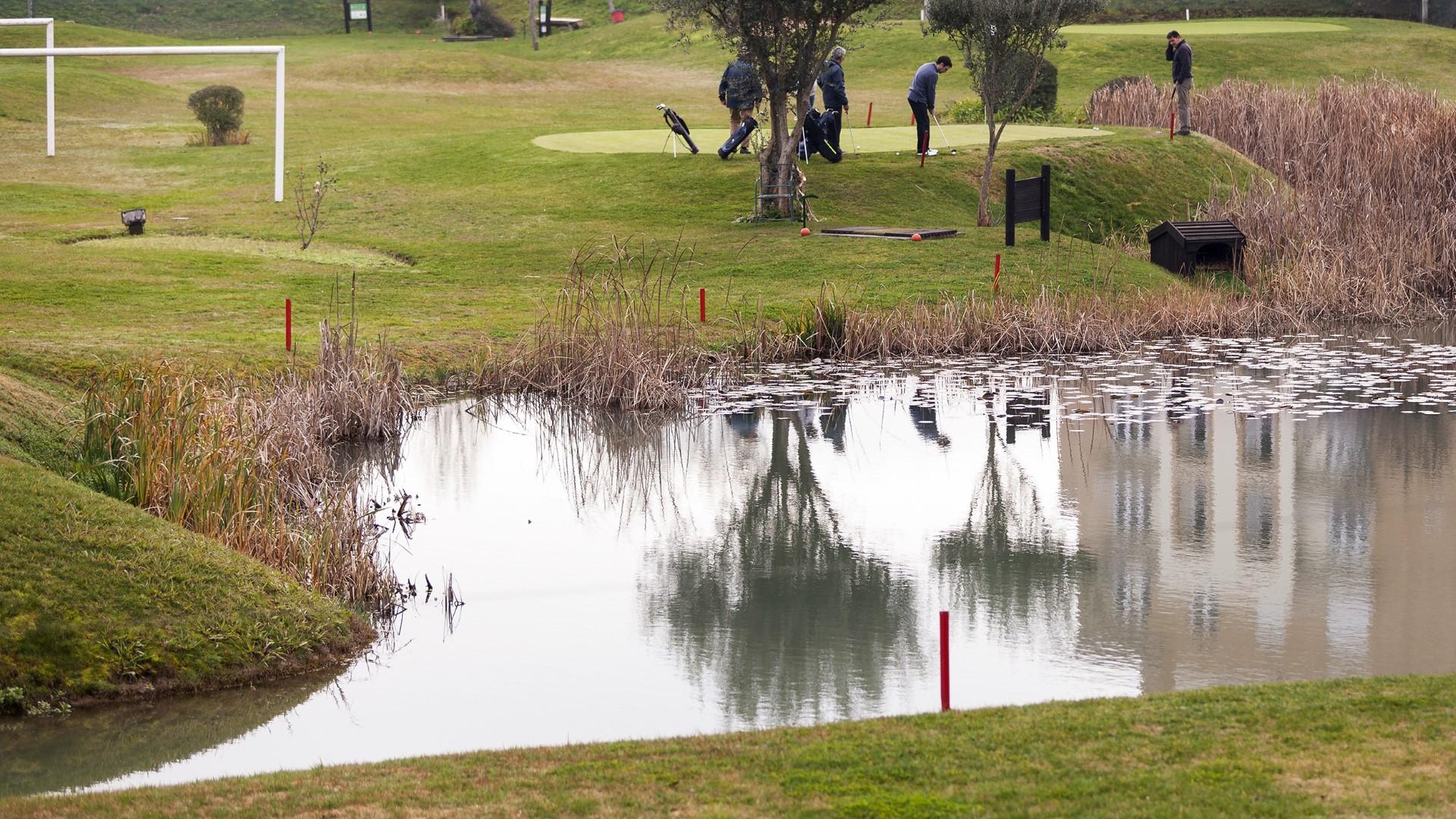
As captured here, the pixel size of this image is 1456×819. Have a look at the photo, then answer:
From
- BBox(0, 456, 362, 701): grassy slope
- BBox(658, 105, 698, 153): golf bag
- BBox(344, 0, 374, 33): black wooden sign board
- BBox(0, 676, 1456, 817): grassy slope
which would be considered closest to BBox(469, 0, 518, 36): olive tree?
BBox(344, 0, 374, 33): black wooden sign board

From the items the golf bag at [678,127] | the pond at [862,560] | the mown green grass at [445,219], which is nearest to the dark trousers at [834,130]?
the mown green grass at [445,219]

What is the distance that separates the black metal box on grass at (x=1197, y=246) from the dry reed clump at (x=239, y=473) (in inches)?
545

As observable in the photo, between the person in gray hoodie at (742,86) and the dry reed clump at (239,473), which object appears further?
the person in gray hoodie at (742,86)

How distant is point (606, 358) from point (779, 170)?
891 centimetres

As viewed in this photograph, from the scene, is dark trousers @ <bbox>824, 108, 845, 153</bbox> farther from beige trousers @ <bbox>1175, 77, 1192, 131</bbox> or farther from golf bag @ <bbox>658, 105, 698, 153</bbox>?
beige trousers @ <bbox>1175, 77, 1192, 131</bbox>

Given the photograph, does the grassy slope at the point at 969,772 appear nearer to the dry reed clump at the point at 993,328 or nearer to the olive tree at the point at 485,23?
the dry reed clump at the point at 993,328

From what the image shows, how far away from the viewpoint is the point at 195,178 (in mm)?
29984

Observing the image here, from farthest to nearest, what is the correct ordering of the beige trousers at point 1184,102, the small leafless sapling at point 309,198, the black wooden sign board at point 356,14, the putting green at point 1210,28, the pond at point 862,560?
1. the black wooden sign board at point 356,14
2. the putting green at point 1210,28
3. the beige trousers at point 1184,102
4. the small leafless sapling at point 309,198
5. the pond at point 862,560

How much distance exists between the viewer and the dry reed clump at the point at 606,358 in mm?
16594

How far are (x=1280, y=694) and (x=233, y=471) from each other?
22.1ft

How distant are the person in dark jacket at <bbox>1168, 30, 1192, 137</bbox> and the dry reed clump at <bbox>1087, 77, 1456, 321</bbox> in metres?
1.40

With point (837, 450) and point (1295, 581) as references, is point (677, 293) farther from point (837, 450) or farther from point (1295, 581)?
point (1295, 581)

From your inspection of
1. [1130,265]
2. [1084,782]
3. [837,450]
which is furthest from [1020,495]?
[1130,265]

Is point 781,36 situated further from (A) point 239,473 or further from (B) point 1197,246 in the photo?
(A) point 239,473
